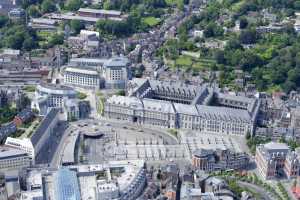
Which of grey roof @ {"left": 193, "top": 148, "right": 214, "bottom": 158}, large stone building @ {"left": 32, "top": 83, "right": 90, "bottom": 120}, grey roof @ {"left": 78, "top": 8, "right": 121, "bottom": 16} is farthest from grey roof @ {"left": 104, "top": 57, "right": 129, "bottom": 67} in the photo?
grey roof @ {"left": 78, "top": 8, "right": 121, "bottom": 16}

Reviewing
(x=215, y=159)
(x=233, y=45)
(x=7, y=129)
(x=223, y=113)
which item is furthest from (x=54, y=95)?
(x=233, y=45)

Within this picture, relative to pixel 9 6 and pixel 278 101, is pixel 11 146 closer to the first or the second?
pixel 278 101

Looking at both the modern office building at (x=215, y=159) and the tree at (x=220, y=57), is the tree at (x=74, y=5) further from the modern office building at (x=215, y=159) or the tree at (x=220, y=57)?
the modern office building at (x=215, y=159)

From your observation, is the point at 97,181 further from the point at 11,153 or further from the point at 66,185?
the point at 11,153

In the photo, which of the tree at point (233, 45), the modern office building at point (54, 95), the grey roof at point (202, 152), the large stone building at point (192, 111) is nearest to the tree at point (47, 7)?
the tree at point (233, 45)

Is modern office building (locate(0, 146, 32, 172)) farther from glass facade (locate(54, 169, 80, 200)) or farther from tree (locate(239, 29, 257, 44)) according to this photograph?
tree (locate(239, 29, 257, 44))

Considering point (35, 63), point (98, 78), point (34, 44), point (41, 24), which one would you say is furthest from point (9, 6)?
point (98, 78)

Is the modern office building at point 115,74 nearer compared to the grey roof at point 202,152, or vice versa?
the grey roof at point 202,152
